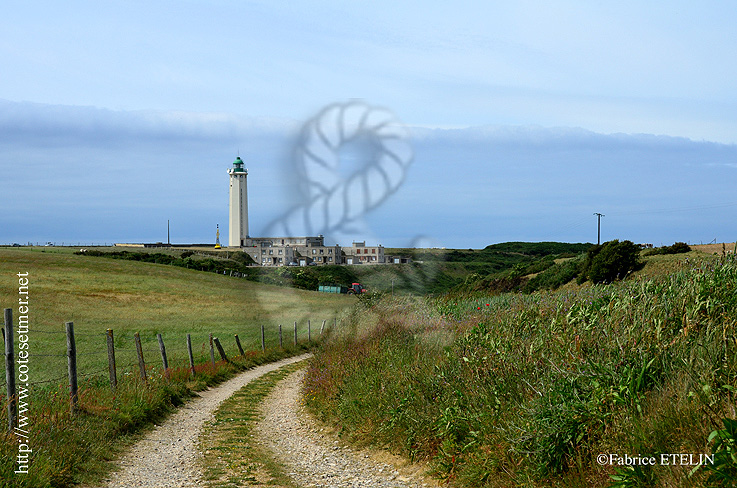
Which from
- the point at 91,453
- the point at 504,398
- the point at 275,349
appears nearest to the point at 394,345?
the point at 504,398

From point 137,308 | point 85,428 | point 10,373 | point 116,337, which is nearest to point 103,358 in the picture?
point 116,337

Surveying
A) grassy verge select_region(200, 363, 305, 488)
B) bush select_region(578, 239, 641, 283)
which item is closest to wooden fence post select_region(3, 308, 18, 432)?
grassy verge select_region(200, 363, 305, 488)

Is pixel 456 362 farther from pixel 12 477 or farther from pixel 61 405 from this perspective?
pixel 61 405

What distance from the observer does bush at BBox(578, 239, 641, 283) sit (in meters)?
45.5

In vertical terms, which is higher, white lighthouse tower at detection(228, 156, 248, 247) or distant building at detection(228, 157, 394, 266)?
white lighthouse tower at detection(228, 156, 248, 247)

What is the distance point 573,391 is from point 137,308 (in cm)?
4858

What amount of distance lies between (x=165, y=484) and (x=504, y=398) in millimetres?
5179

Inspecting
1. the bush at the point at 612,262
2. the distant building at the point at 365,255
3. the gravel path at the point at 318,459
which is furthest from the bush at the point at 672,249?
the gravel path at the point at 318,459

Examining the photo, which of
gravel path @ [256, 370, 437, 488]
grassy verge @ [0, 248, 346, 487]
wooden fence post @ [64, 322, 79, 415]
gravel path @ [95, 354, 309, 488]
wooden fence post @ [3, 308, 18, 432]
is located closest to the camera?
gravel path @ [256, 370, 437, 488]

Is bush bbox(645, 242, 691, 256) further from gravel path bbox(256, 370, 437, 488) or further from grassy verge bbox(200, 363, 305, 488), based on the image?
gravel path bbox(256, 370, 437, 488)

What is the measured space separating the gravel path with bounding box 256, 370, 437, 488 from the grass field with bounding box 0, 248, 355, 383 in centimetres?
897

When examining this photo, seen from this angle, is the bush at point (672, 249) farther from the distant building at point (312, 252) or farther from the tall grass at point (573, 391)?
the tall grass at point (573, 391)

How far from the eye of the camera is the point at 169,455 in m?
10.8

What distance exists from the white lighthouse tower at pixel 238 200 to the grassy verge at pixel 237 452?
9346 centimetres
